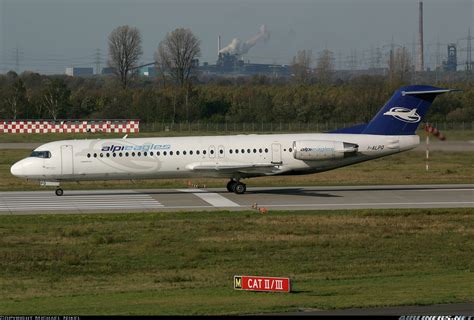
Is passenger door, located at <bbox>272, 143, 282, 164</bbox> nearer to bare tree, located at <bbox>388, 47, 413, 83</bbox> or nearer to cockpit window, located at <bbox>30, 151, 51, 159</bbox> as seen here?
cockpit window, located at <bbox>30, 151, 51, 159</bbox>

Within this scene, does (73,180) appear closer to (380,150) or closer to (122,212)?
(122,212)

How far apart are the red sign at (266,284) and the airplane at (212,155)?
66.1 feet

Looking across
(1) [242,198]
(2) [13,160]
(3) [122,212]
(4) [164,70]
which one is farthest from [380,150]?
(4) [164,70]

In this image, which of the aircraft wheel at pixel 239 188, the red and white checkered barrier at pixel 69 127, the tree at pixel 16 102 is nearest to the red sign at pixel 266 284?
the aircraft wheel at pixel 239 188

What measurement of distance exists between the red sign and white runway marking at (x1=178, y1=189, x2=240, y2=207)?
1722 cm

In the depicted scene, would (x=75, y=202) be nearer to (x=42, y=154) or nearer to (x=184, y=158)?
(x=42, y=154)

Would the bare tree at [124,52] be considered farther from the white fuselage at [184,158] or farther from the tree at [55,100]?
the white fuselage at [184,158]

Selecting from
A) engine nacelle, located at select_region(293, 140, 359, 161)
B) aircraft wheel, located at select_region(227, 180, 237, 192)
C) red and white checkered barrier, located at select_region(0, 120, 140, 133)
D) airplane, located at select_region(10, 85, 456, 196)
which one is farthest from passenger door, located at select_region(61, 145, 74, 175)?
red and white checkered barrier, located at select_region(0, 120, 140, 133)

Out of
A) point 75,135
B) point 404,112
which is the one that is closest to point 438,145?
point 404,112

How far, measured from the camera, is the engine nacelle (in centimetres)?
4212

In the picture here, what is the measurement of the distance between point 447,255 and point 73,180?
67.3 feet

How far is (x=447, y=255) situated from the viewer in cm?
2855

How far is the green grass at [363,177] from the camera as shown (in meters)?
48.7

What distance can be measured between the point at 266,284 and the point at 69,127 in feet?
→ 224
